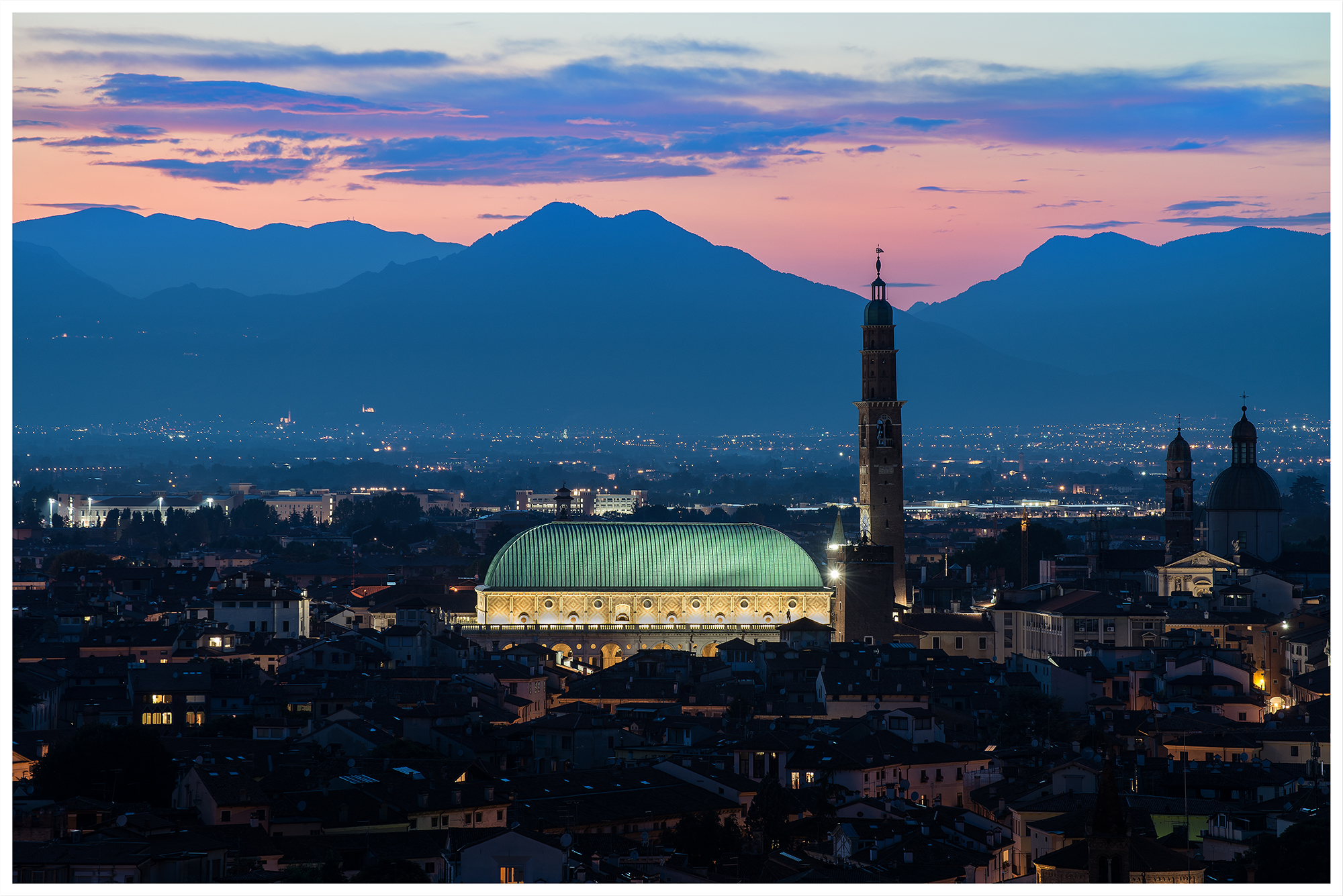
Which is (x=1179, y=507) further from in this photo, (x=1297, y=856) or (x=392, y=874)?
(x=392, y=874)

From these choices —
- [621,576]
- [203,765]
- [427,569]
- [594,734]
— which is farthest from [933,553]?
[203,765]

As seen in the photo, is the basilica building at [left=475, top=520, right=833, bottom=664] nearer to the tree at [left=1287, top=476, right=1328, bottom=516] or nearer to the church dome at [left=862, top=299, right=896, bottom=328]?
the church dome at [left=862, top=299, right=896, bottom=328]

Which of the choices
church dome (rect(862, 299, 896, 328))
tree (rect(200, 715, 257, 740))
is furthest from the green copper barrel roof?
tree (rect(200, 715, 257, 740))

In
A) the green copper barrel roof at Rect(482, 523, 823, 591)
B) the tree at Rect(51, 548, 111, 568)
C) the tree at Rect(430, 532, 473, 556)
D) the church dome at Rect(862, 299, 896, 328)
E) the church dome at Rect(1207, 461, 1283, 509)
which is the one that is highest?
the church dome at Rect(862, 299, 896, 328)

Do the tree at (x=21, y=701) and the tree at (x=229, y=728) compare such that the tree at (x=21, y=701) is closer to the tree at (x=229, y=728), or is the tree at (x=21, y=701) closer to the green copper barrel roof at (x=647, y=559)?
the tree at (x=229, y=728)

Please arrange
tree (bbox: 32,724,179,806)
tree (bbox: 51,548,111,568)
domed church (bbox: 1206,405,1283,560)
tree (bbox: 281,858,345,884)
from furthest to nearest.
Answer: tree (bbox: 51,548,111,568) → domed church (bbox: 1206,405,1283,560) → tree (bbox: 32,724,179,806) → tree (bbox: 281,858,345,884)

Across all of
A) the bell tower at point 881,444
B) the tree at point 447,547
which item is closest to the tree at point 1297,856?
the bell tower at point 881,444
